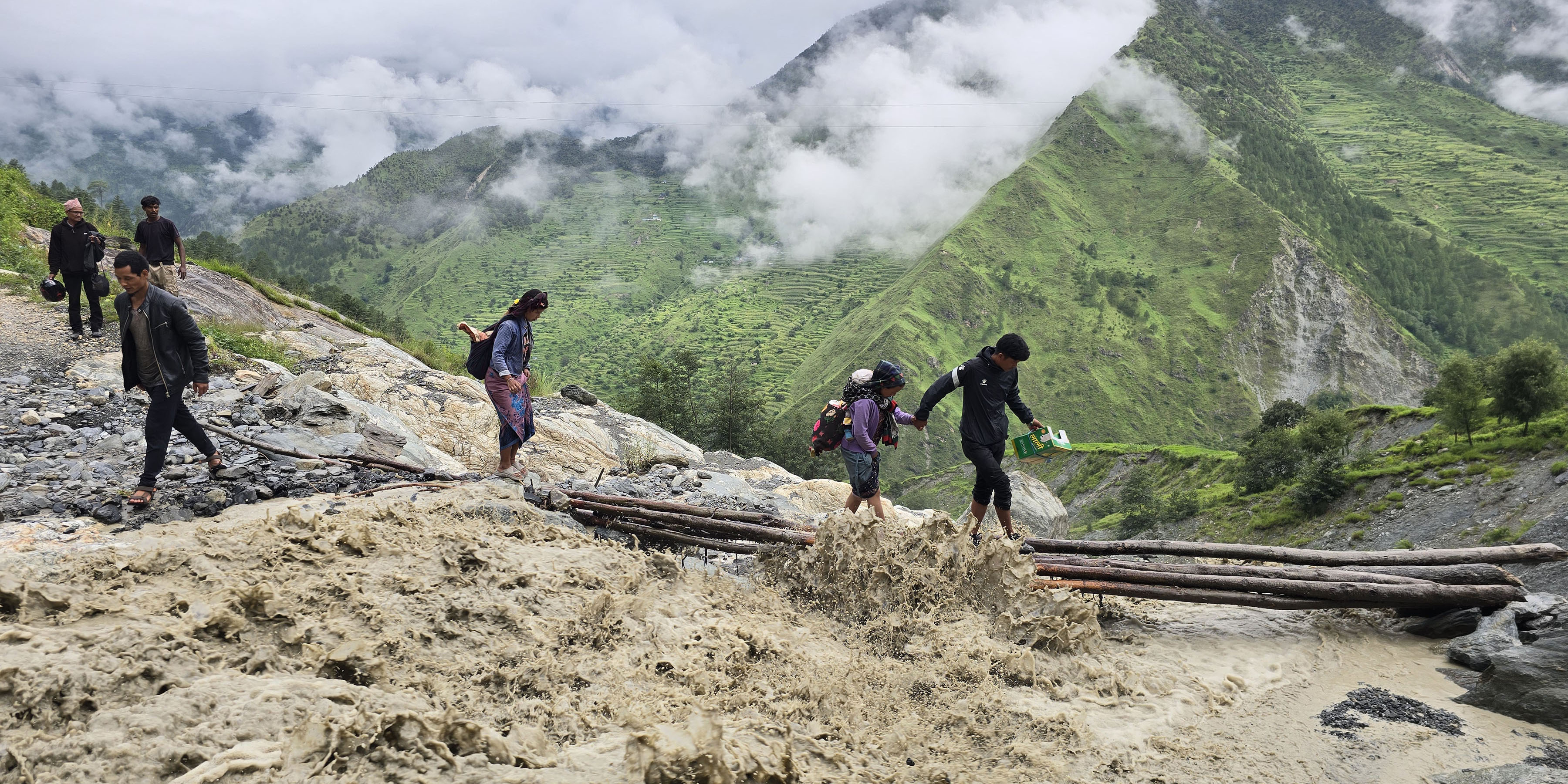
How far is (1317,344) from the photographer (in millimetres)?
120438

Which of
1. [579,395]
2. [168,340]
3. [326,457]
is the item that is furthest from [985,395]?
[579,395]

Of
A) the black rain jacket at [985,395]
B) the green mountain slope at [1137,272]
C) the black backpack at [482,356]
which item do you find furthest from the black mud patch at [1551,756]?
the green mountain slope at [1137,272]

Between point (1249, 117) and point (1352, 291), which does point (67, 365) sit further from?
point (1249, 117)

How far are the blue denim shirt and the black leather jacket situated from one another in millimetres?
2221

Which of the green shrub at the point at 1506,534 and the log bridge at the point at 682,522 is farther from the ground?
the log bridge at the point at 682,522

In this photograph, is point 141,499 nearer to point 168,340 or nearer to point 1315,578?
point 168,340

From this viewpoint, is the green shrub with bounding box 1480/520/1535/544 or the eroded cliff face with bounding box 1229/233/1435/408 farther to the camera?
the eroded cliff face with bounding box 1229/233/1435/408

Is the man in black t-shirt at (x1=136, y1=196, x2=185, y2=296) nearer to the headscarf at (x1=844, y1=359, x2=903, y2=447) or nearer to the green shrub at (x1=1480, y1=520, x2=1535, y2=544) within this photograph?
the headscarf at (x1=844, y1=359, x2=903, y2=447)

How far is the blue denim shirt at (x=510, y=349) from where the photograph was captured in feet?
22.7

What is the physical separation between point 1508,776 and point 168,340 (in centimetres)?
905

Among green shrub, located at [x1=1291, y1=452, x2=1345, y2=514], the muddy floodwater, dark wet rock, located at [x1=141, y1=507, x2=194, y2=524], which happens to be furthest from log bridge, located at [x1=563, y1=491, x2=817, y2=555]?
green shrub, located at [x1=1291, y1=452, x2=1345, y2=514]

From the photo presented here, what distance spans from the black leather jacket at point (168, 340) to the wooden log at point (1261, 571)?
7.11m

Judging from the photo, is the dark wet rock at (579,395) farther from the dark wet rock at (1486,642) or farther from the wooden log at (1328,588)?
the dark wet rock at (1486,642)

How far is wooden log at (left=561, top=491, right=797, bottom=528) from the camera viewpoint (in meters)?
6.63
